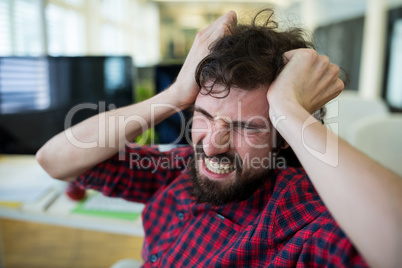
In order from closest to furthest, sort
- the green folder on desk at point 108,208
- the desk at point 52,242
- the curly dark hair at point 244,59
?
the curly dark hair at point 244,59 < the green folder on desk at point 108,208 < the desk at point 52,242

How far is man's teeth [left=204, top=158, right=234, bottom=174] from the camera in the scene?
2.84 ft

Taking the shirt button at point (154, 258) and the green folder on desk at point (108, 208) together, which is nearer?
the shirt button at point (154, 258)

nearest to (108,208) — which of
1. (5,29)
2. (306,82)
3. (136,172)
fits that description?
(136,172)

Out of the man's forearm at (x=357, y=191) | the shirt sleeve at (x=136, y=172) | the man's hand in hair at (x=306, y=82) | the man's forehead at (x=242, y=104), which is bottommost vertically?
the shirt sleeve at (x=136, y=172)

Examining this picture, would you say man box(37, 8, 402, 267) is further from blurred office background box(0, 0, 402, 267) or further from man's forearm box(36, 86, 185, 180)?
blurred office background box(0, 0, 402, 267)

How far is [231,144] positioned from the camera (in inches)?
33.2

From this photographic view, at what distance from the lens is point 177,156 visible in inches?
43.6

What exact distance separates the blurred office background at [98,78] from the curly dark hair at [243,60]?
0.45ft

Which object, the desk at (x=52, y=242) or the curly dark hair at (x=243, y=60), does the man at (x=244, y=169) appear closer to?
the curly dark hair at (x=243, y=60)

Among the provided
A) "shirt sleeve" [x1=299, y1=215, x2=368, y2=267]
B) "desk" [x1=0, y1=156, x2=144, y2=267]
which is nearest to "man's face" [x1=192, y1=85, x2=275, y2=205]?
"shirt sleeve" [x1=299, y1=215, x2=368, y2=267]

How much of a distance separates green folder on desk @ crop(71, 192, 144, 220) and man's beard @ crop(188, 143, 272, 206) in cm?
47

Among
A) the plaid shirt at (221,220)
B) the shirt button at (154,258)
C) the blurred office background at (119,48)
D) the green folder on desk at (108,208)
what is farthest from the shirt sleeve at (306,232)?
the green folder on desk at (108,208)

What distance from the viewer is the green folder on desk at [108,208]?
1263 mm

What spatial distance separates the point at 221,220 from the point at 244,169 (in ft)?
0.49
